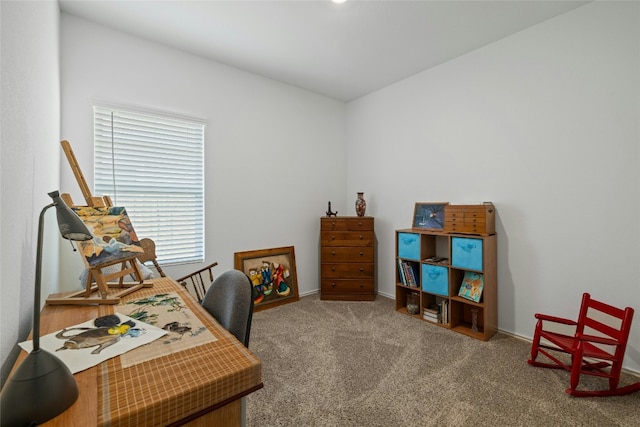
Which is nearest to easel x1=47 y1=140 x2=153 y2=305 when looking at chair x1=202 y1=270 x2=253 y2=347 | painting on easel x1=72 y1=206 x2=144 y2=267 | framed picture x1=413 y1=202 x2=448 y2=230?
painting on easel x1=72 y1=206 x2=144 y2=267

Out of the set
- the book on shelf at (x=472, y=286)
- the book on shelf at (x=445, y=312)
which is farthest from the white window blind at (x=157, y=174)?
the book on shelf at (x=472, y=286)

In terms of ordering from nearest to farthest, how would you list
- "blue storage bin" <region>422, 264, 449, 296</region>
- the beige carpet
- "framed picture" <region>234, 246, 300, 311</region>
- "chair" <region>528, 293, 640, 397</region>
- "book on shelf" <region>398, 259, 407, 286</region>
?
the beige carpet < "chair" <region>528, 293, 640, 397</region> < "blue storage bin" <region>422, 264, 449, 296</region> < "book on shelf" <region>398, 259, 407, 286</region> < "framed picture" <region>234, 246, 300, 311</region>

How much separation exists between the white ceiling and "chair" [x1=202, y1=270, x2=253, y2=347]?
2.09 meters

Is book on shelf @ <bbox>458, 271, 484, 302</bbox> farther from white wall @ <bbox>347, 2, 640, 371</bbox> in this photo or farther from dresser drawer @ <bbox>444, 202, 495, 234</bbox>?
dresser drawer @ <bbox>444, 202, 495, 234</bbox>

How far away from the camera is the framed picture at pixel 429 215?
318 cm

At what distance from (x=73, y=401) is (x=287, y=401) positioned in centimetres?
137

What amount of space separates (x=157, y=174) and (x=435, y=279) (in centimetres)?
294

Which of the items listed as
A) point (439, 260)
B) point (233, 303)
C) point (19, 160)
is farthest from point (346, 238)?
point (19, 160)

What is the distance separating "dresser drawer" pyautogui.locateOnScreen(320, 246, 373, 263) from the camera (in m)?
3.73

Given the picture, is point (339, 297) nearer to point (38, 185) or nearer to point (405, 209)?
point (405, 209)

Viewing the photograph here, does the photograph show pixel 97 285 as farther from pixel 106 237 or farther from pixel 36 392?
pixel 36 392

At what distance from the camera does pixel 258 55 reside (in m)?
3.04

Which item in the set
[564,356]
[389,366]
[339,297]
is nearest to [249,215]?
[339,297]

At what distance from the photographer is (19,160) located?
1053mm
